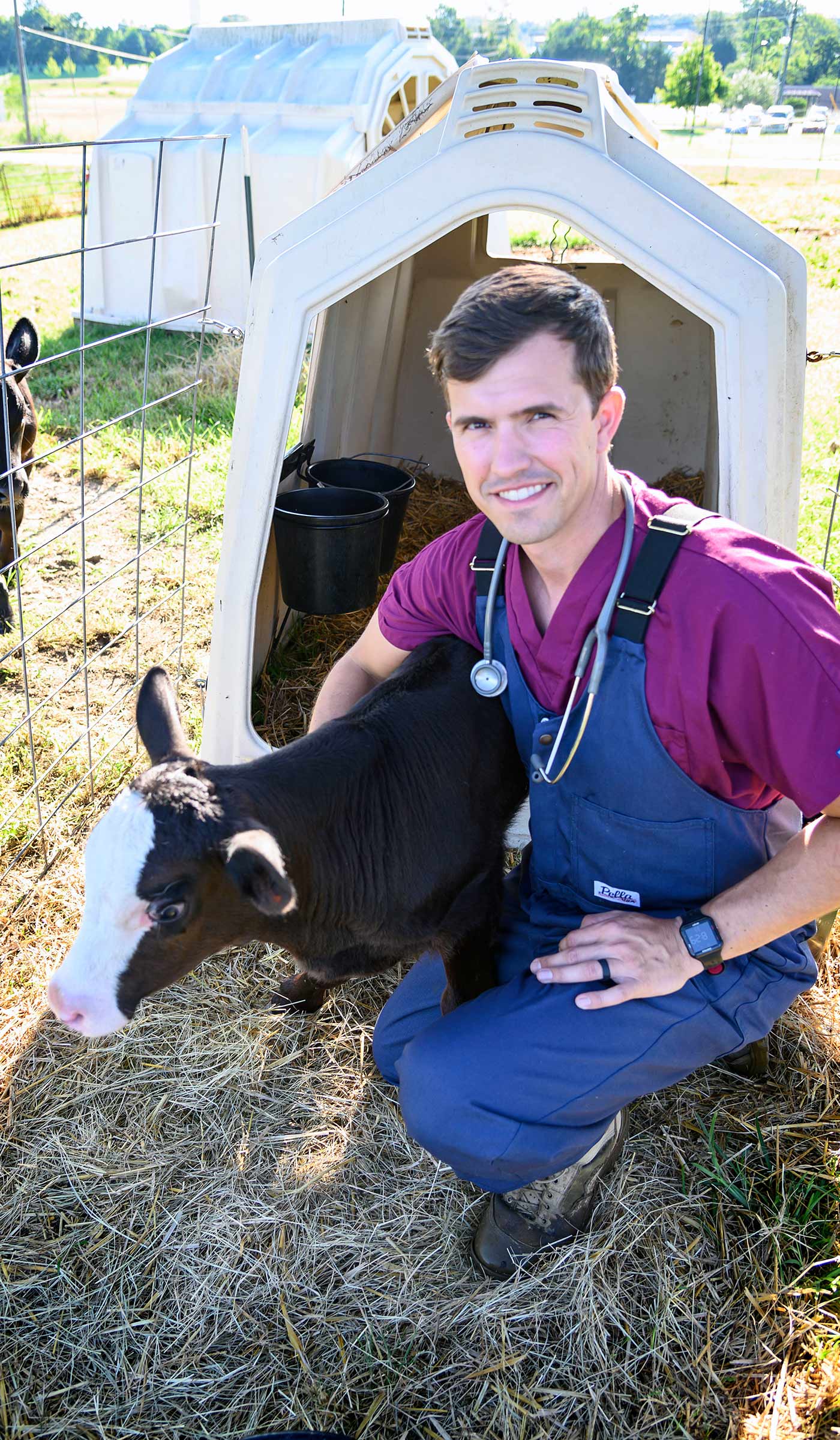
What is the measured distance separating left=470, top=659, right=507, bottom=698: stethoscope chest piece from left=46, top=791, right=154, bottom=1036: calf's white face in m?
0.82

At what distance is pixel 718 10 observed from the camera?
62281 millimetres

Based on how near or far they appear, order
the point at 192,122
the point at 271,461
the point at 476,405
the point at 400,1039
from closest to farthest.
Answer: the point at 476,405 < the point at 400,1039 < the point at 271,461 < the point at 192,122

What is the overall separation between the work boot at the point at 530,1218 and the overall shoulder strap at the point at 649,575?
1146 mm

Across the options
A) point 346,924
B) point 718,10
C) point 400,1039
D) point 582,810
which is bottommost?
point 400,1039

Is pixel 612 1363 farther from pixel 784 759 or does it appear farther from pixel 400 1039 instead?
pixel 784 759

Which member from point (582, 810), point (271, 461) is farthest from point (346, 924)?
point (271, 461)

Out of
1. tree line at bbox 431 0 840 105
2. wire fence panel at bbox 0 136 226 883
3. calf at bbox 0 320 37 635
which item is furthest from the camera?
tree line at bbox 431 0 840 105

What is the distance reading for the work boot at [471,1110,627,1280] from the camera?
2369 millimetres

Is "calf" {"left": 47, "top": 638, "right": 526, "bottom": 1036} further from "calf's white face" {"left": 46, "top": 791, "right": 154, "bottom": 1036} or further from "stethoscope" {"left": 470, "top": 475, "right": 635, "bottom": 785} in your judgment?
"stethoscope" {"left": 470, "top": 475, "right": 635, "bottom": 785}

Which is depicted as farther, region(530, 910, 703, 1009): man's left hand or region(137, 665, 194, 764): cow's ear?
region(137, 665, 194, 764): cow's ear

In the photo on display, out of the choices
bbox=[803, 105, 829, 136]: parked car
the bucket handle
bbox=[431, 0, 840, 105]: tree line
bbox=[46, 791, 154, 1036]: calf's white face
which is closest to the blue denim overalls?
bbox=[46, 791, 154, 1036]: calf's white face

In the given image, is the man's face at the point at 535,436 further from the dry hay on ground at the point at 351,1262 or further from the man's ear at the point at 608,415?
the dry hay on ground at the point at 351,1262

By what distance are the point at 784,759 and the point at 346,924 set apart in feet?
3.63

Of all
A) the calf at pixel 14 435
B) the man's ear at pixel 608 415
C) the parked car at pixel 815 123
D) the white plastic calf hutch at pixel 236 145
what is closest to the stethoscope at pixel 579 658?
the man's ear at pixel 608 415
